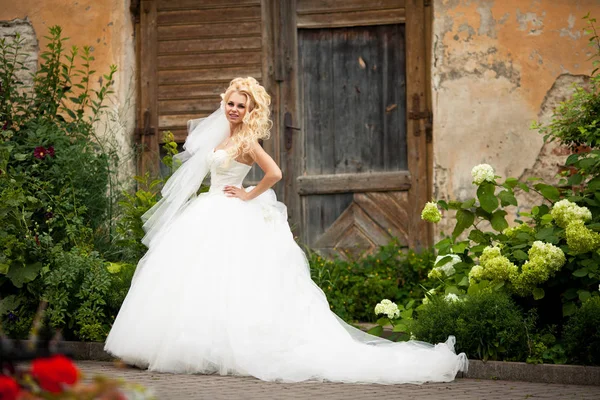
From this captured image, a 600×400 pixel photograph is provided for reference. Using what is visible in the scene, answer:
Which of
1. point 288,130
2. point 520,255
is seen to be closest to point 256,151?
point 520,255

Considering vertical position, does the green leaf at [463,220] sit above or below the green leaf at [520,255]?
above

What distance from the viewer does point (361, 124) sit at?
28.8 feet

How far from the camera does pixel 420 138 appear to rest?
8625mm

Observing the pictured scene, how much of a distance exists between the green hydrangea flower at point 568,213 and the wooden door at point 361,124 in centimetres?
296

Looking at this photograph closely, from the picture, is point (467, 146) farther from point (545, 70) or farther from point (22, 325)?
point (22, 325)

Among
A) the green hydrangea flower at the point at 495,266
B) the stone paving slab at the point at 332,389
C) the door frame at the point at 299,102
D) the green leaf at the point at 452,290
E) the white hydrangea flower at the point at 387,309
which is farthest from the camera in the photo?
the door frame at the point at 299,102

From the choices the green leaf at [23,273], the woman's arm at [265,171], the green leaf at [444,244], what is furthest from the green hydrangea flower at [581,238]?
the green leaf at [23,273]

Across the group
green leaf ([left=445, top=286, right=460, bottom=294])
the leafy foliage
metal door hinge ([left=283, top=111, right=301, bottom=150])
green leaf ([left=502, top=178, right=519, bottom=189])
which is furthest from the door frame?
green leaf ([left=445, top=286, right=460, bottom=294])

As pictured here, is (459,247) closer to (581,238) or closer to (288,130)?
(581,238)

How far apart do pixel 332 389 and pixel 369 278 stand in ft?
10.9

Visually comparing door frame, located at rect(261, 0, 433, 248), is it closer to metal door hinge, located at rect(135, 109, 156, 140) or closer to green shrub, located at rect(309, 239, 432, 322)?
green shrub, located at rect(309, 239, 432, 322)

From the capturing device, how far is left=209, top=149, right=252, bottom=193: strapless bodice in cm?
587

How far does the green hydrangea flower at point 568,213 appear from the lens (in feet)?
18.2

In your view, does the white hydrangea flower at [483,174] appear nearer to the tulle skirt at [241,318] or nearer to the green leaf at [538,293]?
the green leaf at [538,293]
